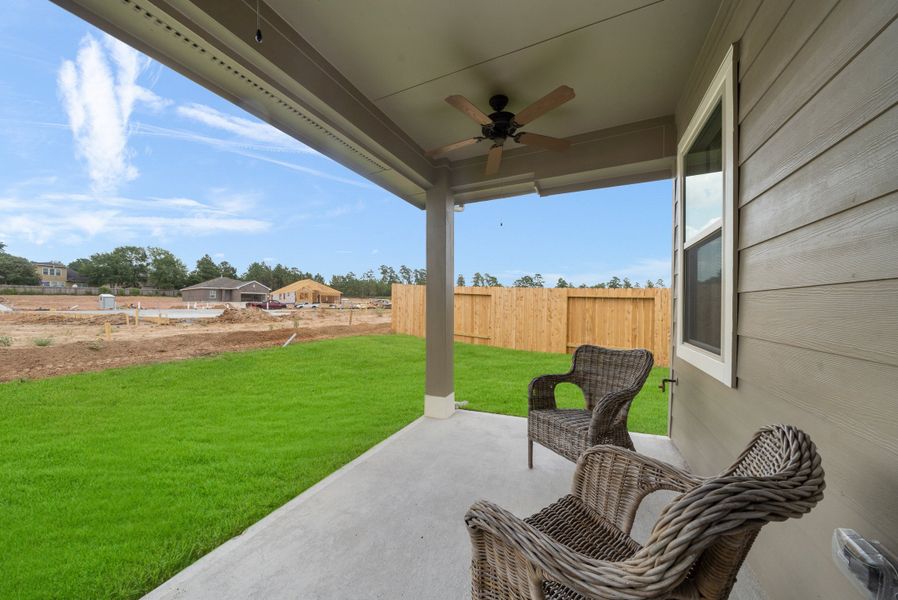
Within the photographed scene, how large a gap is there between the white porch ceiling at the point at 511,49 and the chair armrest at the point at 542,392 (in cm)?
196

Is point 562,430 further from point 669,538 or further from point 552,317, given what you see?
point 552,317

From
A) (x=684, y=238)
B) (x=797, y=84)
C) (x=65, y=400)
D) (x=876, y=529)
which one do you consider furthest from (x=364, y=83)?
(x=65, y=400)

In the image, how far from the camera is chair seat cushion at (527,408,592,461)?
1.88 meters

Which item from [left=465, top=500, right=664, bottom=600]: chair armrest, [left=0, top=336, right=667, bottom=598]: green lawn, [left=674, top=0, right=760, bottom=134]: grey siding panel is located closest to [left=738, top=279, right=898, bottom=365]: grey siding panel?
[left=465, top=500, right=664, bottom=600]: chair armrest

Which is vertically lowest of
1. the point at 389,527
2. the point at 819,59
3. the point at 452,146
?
the point at 389,527

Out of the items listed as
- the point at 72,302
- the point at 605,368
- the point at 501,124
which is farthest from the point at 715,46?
the point at 72,302

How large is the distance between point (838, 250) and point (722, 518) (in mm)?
797

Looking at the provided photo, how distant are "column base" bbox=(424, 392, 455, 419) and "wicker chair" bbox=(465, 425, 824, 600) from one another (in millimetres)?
2174

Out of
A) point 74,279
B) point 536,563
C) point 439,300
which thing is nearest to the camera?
point 536,563

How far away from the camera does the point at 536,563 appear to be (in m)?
0.67

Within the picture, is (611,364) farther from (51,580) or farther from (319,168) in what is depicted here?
(319,168)

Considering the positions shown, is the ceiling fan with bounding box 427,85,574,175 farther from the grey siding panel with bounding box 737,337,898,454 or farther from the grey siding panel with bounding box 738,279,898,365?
the grey siding panel with bounding box 737,337,898,454

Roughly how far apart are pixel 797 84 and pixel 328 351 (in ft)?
16.0

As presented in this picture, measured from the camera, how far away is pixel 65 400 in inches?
89.8
